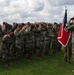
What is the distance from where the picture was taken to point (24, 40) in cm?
1912

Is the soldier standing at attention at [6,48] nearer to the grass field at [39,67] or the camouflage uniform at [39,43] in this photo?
the grass field at [39,67]

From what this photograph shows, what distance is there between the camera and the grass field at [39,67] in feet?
49.7

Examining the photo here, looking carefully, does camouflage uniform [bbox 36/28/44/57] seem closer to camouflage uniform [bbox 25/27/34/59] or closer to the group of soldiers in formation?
the group of soldiers in formation

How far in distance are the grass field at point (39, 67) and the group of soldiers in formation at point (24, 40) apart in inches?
20.2

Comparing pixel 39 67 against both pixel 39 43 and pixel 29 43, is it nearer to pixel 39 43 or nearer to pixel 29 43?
pixel 29 43

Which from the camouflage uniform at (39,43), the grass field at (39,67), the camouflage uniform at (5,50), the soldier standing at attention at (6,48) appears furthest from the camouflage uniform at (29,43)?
the camouflage uniform at (5,50)

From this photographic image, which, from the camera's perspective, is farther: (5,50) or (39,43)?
(39,43)

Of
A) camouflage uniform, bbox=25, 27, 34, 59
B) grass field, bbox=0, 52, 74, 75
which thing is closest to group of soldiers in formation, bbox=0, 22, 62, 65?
camouflage uniform, bbox=25, 27, 34, 59

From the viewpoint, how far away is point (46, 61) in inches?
732

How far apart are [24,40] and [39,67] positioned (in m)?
3.01

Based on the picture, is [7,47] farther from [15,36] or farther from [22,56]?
[22,56]

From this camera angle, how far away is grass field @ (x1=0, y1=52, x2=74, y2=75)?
15148 mm

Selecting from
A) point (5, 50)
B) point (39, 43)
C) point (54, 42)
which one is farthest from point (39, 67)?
point (54, 42)

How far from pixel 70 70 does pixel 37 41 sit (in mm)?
4811
